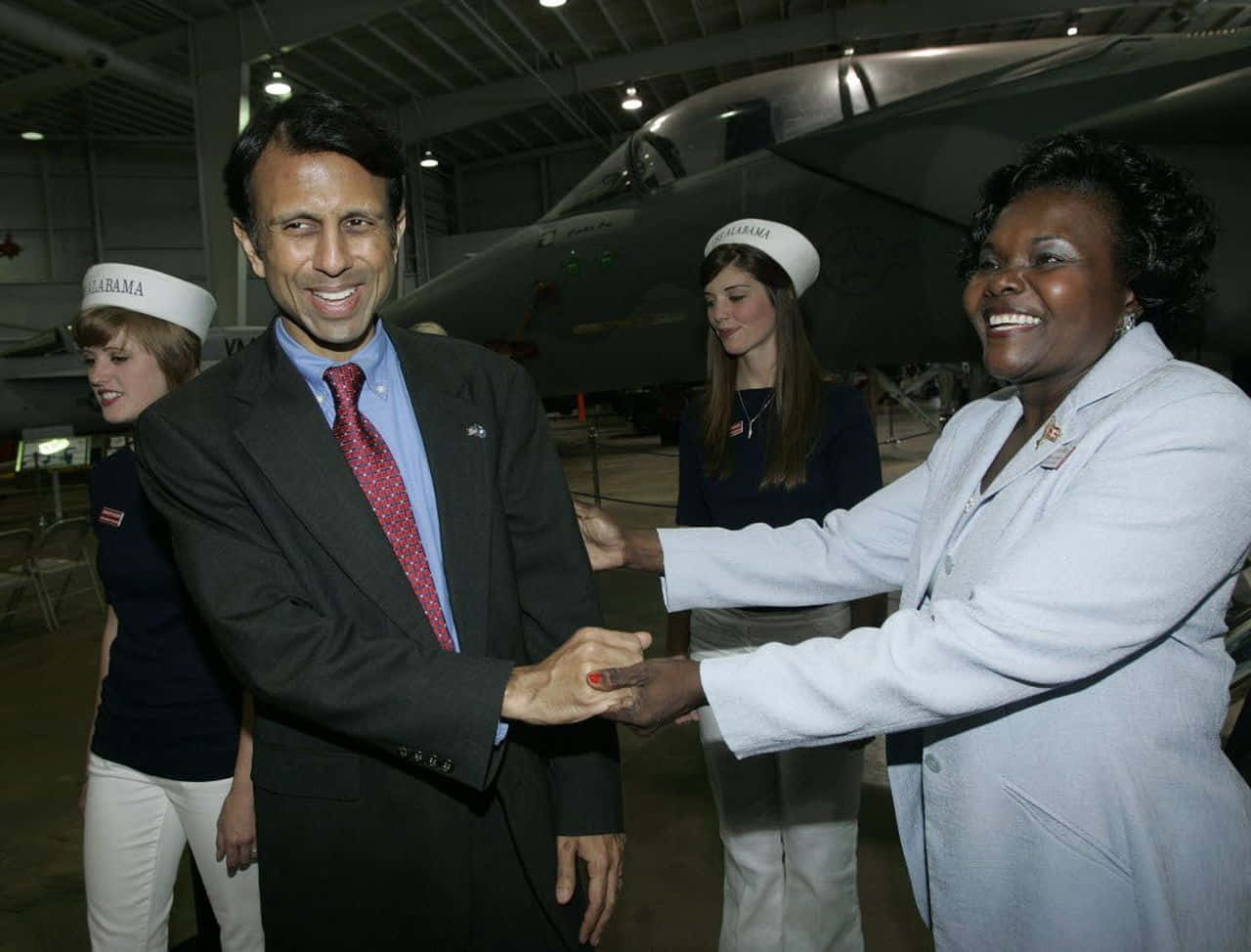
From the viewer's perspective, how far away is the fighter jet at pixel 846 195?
3.92 m

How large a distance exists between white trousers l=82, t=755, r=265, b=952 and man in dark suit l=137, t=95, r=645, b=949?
625mm

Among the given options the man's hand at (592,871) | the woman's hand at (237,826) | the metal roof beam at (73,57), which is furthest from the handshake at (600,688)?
the metal roof beam at (73,57)

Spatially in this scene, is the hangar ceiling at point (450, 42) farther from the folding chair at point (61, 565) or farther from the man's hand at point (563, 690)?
the man's hand at point (563, 690)

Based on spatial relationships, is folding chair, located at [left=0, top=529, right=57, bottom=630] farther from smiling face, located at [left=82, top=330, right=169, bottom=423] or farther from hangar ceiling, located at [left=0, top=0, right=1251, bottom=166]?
hangar ceiling, located at [left=0, top=0, right=1251, bottom=166]

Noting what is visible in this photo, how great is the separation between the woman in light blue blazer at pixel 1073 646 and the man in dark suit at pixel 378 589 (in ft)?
0.93

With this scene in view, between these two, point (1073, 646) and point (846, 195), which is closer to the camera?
point (1073, 646)

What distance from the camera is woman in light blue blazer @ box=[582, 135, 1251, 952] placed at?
117cm

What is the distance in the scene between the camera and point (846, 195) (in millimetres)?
4879

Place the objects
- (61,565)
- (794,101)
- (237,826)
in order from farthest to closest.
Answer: (61,565)
(794,101)
(237,826)

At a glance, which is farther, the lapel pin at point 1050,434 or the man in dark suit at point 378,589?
the lapel pin at point 1050,434

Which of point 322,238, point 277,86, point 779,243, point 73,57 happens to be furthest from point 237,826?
point 73,57

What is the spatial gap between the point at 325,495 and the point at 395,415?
0.25 m

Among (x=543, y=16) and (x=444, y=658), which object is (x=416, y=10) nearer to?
(x=543, y=16)

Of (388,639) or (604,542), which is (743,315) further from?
(388,639)
